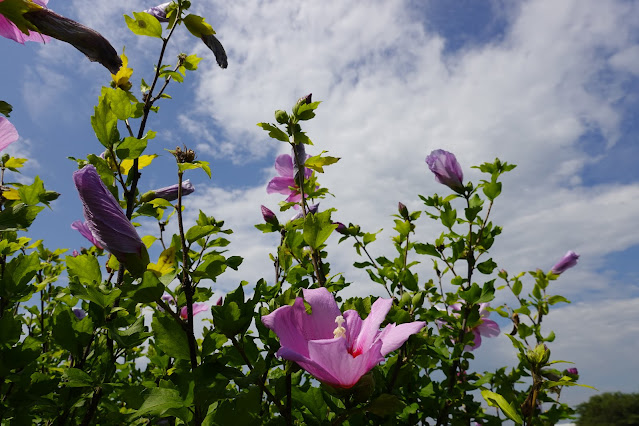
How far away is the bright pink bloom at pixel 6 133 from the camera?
3.72ft

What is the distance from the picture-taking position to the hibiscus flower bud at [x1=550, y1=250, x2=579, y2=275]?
3353 millimetres

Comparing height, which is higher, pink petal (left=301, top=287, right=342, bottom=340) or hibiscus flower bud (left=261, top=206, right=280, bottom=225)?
hibiscus flower bud (left=261, top=206, right=280, bottom=225)

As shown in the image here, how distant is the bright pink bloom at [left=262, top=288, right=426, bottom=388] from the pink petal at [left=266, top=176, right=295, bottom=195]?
49.3 inches

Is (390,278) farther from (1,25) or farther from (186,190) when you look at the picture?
(1,25)

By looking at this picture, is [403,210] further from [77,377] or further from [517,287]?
[77,377]

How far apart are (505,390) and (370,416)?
736 millimetres

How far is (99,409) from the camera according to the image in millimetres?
1853

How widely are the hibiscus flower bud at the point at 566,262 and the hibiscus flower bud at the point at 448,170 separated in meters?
1.41

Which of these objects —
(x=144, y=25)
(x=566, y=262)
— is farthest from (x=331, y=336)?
(x=566, y=262)

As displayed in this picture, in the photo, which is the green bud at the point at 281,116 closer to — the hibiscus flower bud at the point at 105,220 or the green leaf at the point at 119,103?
the green leaf at the point at 119,103

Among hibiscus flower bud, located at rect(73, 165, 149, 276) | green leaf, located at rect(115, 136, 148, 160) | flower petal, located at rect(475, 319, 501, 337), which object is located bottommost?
hibiscus flower bud, located at rect(73, 165, 149, 276)

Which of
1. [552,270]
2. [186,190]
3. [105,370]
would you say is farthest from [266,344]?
[552,270]

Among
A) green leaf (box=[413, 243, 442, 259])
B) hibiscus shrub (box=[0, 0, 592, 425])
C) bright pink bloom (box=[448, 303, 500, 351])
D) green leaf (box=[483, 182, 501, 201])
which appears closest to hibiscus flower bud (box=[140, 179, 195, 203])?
hibiscus shrub (box=[0, 0, 592, 425])

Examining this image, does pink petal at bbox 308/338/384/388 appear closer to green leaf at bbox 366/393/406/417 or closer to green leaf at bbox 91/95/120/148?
green leaf at bbox 366/393/406/417
